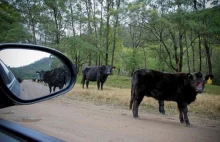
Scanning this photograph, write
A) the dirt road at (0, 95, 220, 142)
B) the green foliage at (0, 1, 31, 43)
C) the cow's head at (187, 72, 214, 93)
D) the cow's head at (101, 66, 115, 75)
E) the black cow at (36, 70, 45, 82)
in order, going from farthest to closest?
the cow's head at (101, 66, 115, 75), the green foliage at (0, 1, 31, 43), the cow's head at (187, 72, 214, 93), the dirt road at (0, 95, 220, 142), the black cow at (36, 70, 45, 82)

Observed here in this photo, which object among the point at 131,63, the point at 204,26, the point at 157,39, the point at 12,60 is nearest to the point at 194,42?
the point at 204,26

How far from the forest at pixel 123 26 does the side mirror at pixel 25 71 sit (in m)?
2.85

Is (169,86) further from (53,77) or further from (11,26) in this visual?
(11,26)

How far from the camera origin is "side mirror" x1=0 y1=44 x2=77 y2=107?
4.09 feet

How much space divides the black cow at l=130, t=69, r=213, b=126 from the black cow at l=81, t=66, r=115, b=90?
180 inches

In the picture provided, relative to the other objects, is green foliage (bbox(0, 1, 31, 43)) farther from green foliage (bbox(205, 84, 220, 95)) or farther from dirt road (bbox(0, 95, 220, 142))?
green foliage (bbox(205, 84, 220, 95))

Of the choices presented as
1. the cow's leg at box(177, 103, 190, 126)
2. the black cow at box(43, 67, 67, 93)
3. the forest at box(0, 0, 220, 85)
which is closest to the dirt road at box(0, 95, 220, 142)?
the cow's leg at box(177, 103, 190, 126)

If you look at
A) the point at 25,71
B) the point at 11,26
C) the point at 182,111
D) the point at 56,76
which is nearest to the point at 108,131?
the point at 56,76

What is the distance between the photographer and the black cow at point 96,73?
8430 millimetres

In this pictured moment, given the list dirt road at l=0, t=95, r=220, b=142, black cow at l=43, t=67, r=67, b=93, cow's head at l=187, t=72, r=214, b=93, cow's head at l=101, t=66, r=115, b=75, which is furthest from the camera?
cow's head at l=101, t=66, r=115, b=75

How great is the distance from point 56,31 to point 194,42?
3397 mm

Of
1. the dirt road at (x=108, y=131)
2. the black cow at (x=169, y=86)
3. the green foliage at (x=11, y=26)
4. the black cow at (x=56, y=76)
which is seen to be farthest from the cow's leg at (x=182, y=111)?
the green foliage at (x=11, y=26)

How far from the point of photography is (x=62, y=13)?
666 centimetres

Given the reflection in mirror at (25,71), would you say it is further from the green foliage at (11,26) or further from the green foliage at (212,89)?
the green foliage at (11,26)
